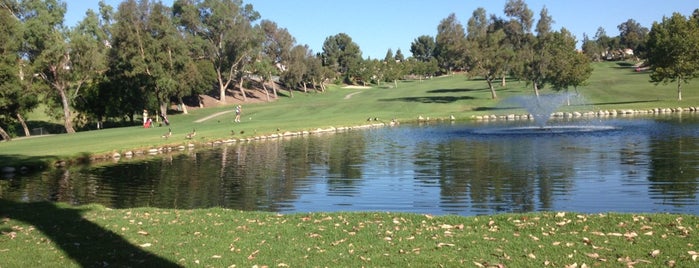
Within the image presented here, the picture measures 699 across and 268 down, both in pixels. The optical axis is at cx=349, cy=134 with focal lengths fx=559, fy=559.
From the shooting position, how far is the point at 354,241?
11.8 metres

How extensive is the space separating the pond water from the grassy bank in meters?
4.89

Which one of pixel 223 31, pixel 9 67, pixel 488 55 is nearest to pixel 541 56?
pixel 488 55

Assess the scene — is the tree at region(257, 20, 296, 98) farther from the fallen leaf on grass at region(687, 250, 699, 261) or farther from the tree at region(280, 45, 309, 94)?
the fallen leaf on grass at region(687, 250, 699, 261)

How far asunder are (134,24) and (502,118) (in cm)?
4244

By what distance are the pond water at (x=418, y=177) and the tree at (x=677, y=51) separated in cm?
2947

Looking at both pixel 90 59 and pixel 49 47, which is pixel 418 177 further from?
pixel 90 59

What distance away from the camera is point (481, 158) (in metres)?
30.2

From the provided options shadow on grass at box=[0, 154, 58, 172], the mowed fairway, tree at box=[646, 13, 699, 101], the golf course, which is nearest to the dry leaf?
the golf course

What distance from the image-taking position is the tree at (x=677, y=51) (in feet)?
217

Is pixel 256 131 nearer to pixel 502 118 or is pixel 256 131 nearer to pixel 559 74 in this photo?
pixel 502 118

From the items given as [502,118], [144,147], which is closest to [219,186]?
[144,147]

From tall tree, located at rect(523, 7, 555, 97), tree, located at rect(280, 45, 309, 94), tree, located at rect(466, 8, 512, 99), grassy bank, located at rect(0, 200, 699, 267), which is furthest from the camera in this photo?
tree, located at rect(280, 45, 309, 94)

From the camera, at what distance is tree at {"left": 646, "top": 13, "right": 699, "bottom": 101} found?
217 feet

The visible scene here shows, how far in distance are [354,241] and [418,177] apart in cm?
1367
